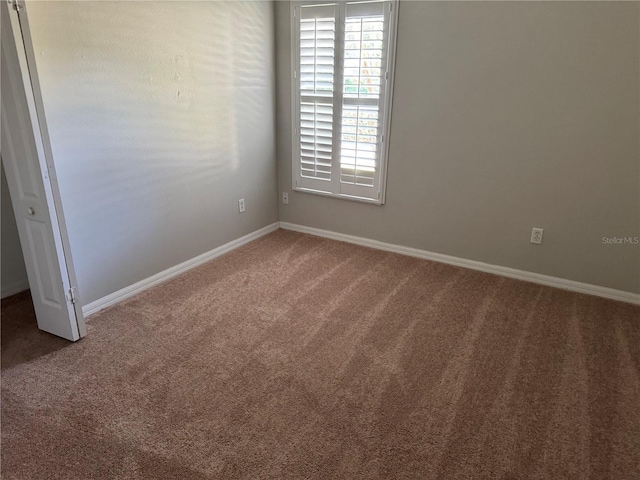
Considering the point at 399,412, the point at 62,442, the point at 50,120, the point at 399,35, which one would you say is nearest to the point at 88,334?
the point at 62,442

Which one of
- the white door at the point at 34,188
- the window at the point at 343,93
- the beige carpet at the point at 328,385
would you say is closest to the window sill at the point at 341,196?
the window at the point at 343,93

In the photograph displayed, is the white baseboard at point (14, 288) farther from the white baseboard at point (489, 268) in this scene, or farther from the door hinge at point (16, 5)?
the white baseboard at point (489, 268)

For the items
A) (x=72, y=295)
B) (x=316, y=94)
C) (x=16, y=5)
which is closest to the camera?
(x=16, y=5)

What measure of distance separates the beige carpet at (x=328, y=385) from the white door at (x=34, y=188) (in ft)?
0.76

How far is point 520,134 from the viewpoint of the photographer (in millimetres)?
3057

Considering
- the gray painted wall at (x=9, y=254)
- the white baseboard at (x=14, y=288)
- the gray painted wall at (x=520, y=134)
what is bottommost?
the white baseboard at (x=14, y=288)

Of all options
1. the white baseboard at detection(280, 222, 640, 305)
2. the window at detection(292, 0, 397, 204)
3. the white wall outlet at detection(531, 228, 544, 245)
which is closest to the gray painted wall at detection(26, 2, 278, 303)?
the window at detection(292, 0, 397, 204)

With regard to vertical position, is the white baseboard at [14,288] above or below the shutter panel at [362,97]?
below

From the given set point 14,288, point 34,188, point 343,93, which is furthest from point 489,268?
point 14,288

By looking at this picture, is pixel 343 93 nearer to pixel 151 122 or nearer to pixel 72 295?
pixel 151 122

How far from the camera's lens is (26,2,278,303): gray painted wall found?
94.1 inches

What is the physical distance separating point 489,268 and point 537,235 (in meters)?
0.45

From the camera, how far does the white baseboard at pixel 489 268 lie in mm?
3049

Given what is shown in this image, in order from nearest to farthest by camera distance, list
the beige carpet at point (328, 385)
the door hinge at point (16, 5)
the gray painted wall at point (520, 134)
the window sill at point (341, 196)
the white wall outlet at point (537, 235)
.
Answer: the beige carpet at point (328, 385) → the door hinge at point (16, 5) → the gray painted wall at point (520, 134) → the white wall outlet at point (537, 235) → the window sill at point (341, 196)
